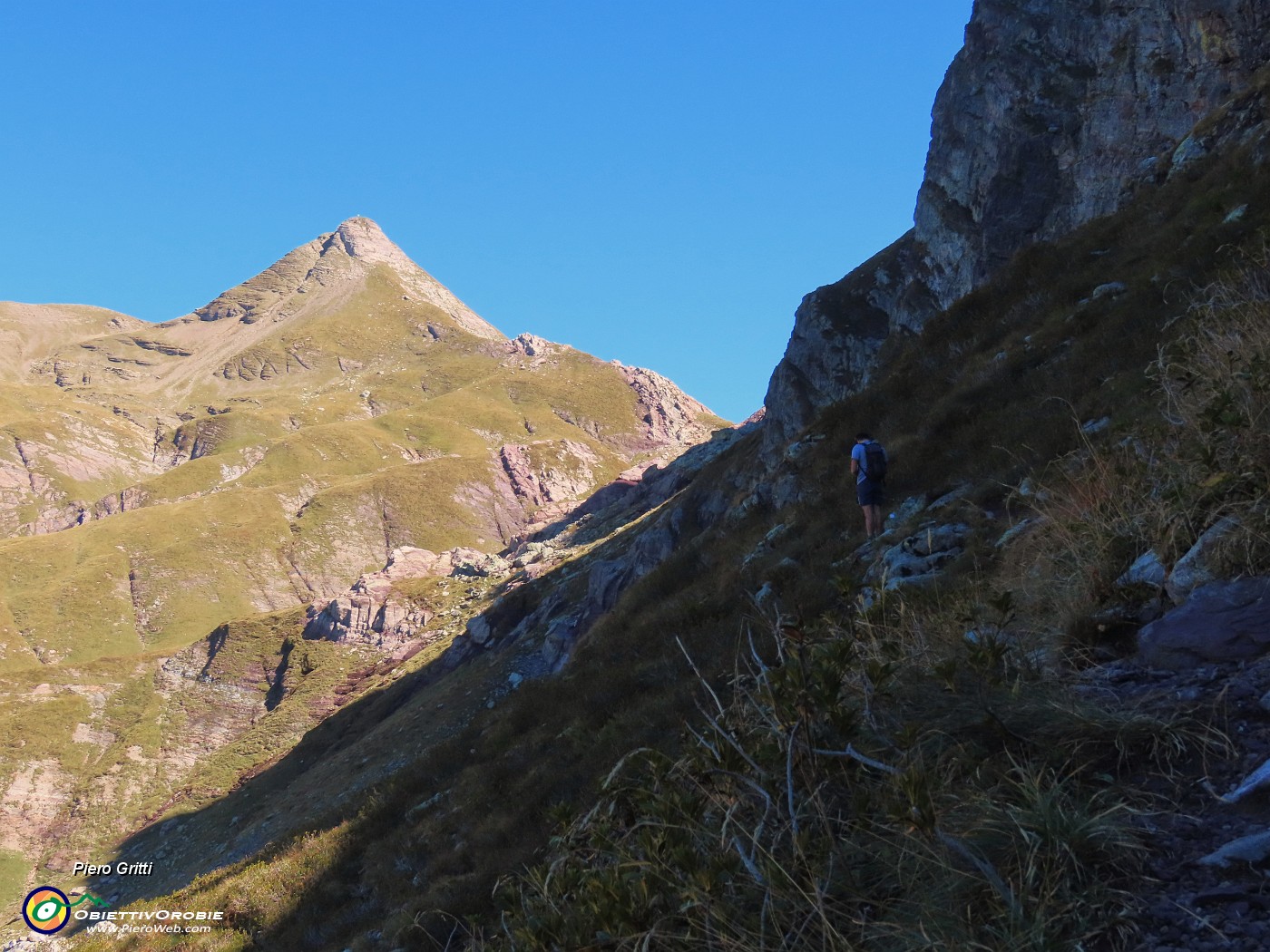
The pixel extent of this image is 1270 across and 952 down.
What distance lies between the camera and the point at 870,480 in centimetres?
1435

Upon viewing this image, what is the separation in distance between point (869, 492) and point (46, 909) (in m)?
24.1

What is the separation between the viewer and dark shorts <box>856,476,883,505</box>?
1416cm

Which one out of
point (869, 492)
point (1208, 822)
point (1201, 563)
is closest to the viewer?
point (1208, 822)

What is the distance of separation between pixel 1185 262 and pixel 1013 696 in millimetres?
15081

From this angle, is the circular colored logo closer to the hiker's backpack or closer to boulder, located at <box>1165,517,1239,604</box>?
the hiker's backpack

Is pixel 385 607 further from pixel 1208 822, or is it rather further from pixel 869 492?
pixel 1208 822

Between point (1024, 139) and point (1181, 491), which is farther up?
point (1024, 139)

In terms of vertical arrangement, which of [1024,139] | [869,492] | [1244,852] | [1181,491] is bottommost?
[1244,852]

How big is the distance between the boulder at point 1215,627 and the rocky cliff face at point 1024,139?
26.7 metres

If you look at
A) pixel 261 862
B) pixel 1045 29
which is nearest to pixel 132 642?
pixel 261 862

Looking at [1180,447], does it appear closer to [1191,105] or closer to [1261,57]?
[1261,57]

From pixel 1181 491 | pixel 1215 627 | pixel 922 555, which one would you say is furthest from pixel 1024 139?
pixel 1215 627

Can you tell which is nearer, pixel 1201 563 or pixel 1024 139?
pixel 1201 563

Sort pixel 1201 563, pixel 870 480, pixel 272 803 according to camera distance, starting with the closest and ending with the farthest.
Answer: pixel 1201 563 < pixel 870 480 < pixel 272 803
